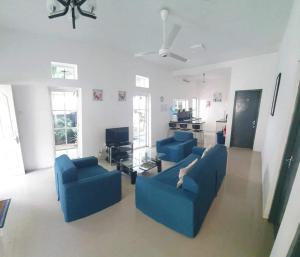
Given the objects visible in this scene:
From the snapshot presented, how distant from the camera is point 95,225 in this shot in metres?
2.17

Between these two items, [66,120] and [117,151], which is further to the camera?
[117,151]

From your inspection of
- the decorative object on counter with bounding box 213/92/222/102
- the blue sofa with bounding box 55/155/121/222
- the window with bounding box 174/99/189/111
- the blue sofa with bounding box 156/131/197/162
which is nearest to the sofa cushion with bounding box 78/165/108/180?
the blue sofa with bounding box 55/155/121/222

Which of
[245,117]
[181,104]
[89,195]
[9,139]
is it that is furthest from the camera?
[181,104]

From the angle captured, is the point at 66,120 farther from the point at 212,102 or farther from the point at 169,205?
the point at 212,102

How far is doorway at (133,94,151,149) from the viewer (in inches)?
235

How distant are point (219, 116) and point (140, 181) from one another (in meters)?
8.52

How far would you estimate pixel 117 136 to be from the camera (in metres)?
4.88

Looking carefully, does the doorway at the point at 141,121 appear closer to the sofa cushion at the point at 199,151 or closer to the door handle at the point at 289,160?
the sofa cushion at the point at 199,151

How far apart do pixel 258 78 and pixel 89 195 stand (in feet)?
19.8

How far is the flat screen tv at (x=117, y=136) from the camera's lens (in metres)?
4.71

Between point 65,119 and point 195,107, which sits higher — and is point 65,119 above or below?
below

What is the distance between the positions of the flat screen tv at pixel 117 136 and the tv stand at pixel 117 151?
0.14 metres

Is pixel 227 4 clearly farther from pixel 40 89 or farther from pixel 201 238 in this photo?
pixel 40 89

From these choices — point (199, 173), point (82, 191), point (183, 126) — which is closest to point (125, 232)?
point (82, 191)
